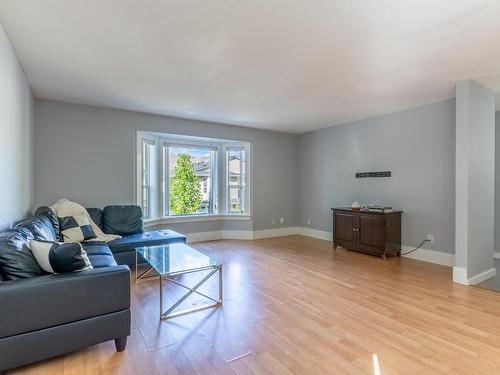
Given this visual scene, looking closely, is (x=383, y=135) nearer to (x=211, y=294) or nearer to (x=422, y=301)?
(x=422, y=301)

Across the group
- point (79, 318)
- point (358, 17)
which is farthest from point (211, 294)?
point (358, 17)

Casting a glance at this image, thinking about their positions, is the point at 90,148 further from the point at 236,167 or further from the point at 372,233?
the point at 372,233

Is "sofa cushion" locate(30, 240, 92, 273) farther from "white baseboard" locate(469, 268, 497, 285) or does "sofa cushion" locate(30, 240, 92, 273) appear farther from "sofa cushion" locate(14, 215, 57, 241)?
"white baseboard" locate(469, 268, 497, 285)

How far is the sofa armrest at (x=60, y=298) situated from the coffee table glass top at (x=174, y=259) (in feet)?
1.79

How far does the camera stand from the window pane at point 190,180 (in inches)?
222

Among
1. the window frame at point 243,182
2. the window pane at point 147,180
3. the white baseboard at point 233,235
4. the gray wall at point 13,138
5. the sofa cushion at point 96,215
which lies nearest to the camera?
the gray wall at point 13,138

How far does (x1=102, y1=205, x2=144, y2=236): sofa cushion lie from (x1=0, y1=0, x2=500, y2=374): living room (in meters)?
0.03

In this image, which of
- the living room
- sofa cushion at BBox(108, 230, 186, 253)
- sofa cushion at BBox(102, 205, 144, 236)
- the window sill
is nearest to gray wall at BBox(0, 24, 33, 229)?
the living room

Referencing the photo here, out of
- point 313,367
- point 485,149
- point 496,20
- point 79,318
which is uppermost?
point 496,20

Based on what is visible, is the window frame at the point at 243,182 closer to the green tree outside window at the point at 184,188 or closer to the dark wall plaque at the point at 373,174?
the green tree outside window at the point at 184,188

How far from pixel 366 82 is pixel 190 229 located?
4109 mm

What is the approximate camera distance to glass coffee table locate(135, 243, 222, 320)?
2542 millimetres

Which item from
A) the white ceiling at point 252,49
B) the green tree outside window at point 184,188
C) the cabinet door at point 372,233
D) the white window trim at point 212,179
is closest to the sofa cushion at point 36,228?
the white ceiling at point 252,49

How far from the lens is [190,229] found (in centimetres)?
565
